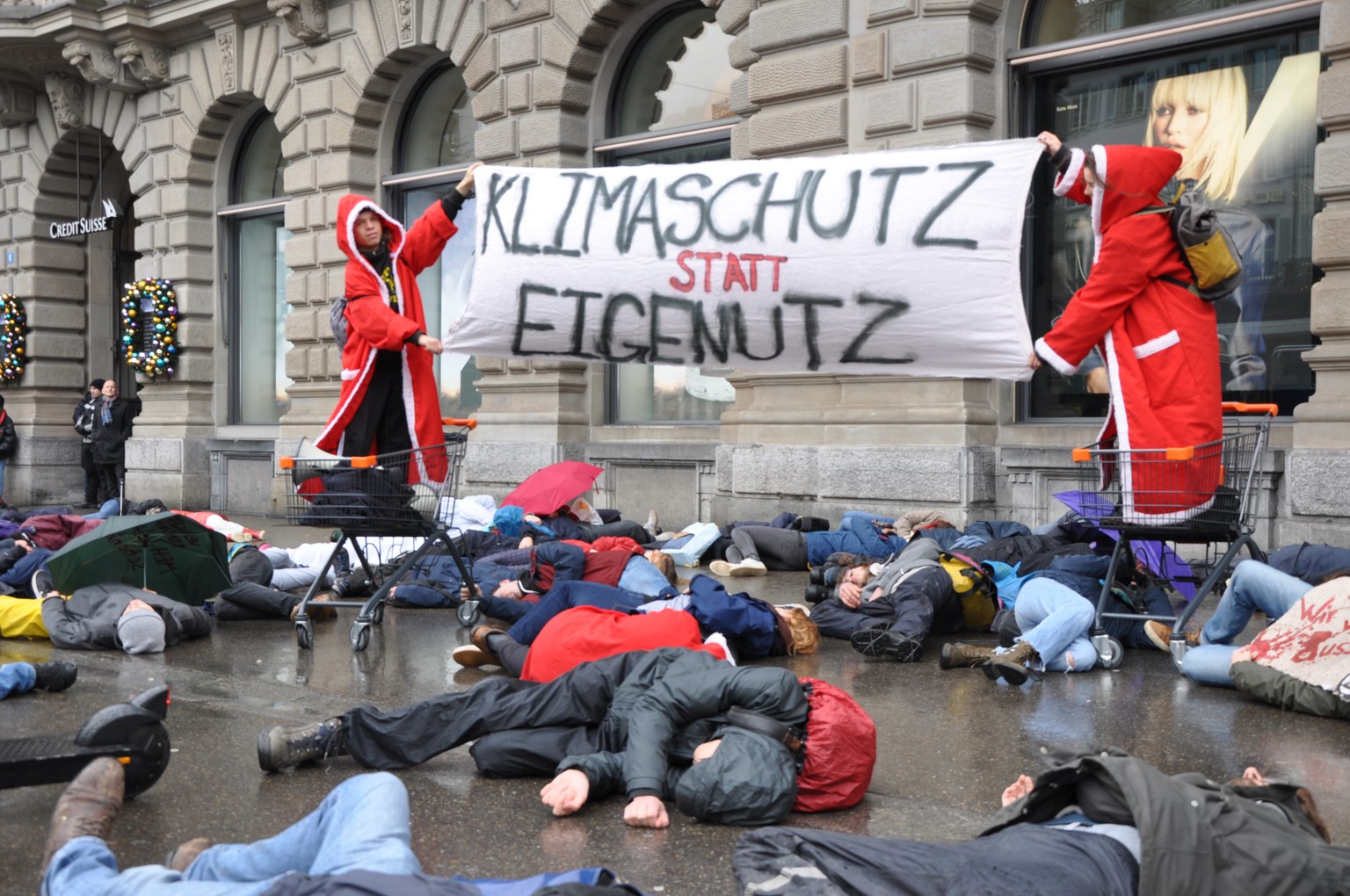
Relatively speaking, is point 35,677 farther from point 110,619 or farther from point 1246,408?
point 1246,408

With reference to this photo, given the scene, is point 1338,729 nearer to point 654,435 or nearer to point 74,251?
point 654,435

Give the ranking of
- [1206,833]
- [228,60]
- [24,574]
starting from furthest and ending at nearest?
[228,60], [24,574], [1206,833]

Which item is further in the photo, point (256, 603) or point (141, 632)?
point (256, 603)

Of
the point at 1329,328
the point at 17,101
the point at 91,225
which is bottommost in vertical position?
the point at 1329,328

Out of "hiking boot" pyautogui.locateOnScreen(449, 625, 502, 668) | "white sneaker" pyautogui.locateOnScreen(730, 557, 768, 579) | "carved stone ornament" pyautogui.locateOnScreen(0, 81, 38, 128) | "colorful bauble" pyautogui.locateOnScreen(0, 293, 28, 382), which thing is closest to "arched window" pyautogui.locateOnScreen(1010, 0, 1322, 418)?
"white sneaker" pyautogui.locateOnScreen(730, 557, 768, 579)

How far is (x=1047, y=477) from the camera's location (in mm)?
10500

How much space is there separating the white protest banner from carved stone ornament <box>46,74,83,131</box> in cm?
1450

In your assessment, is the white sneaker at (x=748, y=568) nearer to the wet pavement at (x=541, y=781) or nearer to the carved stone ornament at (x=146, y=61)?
the wet pavement at (x=541, y=781)

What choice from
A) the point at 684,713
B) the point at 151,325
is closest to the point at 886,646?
the point at 684,713

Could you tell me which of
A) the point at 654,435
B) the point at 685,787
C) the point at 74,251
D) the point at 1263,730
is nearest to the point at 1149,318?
the point at 1263,730

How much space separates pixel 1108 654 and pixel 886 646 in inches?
40.2

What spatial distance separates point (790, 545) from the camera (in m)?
10.1

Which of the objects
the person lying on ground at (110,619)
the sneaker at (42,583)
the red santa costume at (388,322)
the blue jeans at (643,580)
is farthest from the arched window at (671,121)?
the person lying on ground at (110,619)

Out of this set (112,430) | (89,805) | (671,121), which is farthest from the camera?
(112,430)
